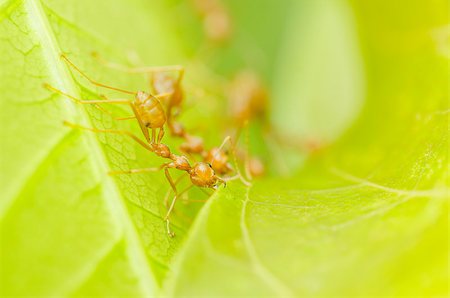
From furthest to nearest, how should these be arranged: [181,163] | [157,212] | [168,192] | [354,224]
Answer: [181,163] < [168,192] < [157,212] < [354,224]

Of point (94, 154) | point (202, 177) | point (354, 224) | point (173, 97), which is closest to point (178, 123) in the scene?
point (173, 97)

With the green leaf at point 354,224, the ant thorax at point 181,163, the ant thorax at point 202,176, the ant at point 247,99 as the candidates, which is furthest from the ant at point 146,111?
the ant at point 247,99

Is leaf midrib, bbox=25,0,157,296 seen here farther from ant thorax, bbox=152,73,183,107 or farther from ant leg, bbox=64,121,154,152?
ant thorax, bbox=152,73,183,107

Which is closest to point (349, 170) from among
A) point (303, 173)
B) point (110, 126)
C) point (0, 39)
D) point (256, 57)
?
point (303, 173)

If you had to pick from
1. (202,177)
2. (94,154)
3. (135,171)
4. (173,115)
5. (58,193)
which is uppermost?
(173,115)

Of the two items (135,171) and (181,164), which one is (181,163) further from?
(135,171)

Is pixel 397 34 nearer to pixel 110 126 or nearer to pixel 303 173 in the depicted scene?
pixel 303 173

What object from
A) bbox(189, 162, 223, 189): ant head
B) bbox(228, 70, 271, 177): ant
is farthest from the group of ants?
bbox(228, 70, 271, 177): ant
